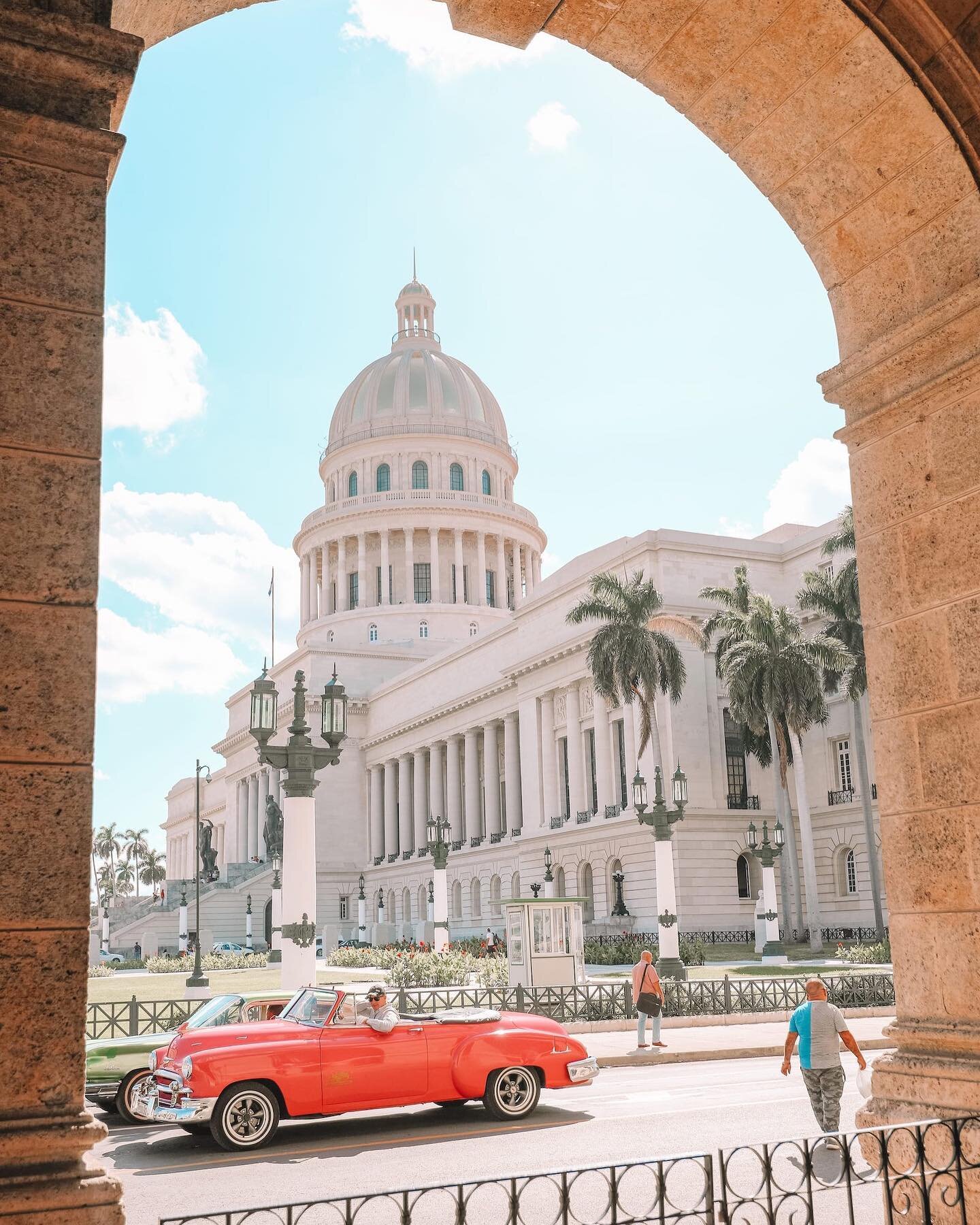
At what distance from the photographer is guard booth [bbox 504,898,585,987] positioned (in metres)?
26.9

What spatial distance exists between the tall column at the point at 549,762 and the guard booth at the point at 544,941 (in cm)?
4022

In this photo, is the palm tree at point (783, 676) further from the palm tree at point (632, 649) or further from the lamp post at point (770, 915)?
the lamp post at point (770, 915)

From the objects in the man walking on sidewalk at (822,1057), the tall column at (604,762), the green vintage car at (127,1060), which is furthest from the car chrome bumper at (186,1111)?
the tall column at (604,762)

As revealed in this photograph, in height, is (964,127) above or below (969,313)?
above

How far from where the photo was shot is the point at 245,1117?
12.3 meters

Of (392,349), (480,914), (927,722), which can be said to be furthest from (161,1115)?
(392,349)

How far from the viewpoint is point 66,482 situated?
4.77 m

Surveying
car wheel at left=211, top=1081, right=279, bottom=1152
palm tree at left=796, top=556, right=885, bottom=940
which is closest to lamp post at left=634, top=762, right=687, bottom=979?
palm tree at left=796, top=556, right=885, bottom=940

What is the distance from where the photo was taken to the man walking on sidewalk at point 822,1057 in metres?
10.8

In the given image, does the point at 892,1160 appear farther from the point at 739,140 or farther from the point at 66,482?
the point at 739,140

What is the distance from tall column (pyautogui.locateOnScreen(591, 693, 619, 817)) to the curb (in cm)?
4023

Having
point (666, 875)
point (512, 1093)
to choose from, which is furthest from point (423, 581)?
point (512, 1093)

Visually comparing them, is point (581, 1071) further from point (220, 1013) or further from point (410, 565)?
point (410, 565)

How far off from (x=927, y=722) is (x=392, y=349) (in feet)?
394
